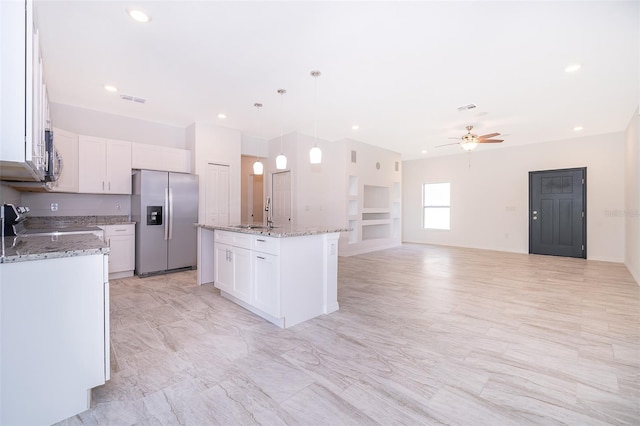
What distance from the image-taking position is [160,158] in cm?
529

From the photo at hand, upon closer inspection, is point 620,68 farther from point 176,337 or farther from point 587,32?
point 176,337

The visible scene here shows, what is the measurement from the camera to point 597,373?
2.04m

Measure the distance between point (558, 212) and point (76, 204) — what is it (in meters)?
10.1

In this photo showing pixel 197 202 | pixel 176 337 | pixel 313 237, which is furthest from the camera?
pixel 197 202

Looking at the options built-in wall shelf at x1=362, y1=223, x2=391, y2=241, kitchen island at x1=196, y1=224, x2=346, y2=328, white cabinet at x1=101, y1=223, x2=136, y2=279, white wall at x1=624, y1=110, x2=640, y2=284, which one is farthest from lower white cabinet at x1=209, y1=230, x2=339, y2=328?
white wall at x1=624, y1=110, x2=640, y2=284

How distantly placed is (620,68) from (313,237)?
417 cm

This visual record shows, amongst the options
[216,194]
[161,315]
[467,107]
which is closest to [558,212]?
[467,107]

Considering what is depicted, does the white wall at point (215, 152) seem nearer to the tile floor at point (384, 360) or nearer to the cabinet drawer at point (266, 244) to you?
the tile floor at point (384, 360)

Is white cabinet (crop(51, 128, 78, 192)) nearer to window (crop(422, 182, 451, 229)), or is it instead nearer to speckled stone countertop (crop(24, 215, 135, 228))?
speckled stone countertop (crop(24, 215, 135, 228))

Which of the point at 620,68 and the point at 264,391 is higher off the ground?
the point at 620,68

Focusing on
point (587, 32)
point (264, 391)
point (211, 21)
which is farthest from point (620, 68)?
point (264, 391)

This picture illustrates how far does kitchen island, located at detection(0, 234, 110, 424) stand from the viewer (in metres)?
1.46

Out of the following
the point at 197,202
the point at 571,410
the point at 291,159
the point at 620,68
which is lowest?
the point at 571,410

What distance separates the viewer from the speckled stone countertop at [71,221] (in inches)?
172
